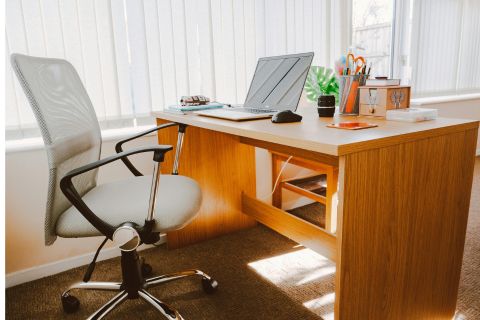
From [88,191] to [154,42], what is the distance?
95cm

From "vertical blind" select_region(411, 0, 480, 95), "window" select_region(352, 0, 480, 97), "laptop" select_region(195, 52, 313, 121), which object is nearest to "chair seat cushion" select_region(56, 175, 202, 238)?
"laptop" select_region(195, 52, 313, 121)

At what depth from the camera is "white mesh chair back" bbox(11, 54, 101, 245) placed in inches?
45.1

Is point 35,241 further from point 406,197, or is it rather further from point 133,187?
point 406,197

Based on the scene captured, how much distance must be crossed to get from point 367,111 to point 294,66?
39 centimetres

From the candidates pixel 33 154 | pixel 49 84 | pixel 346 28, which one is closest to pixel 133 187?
pixel 49 84

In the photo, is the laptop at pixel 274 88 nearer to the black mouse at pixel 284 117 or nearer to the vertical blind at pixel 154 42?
the black mouse at pixel 284 117

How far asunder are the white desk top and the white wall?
941mm

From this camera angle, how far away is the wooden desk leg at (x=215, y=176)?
2.09 meters

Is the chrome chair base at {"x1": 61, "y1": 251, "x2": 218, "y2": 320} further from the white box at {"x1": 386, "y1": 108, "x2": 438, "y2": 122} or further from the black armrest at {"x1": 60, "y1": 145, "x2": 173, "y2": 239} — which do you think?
the white box at {"x1": 386, "y1": 108, "x2": 438, "y2": 122}

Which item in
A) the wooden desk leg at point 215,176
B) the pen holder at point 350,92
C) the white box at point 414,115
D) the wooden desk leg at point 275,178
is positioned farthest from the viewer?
the wooden desk leg at point 275,178

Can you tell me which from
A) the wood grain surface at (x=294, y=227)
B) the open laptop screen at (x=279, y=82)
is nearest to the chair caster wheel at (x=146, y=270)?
the wood grain surface at (x=294, y=227)

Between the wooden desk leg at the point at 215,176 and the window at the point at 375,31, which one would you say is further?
the window at the point at 375,31

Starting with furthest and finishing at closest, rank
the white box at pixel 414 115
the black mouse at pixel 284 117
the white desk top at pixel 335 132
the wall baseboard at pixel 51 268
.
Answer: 1. the wall baseboard at pixel 51 268
2. the black mouse at pixel 284 117
3. the white box at pixel 414 115
4. the white desk top at pixel 335 132

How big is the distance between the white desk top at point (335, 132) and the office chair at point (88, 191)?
0.30 metres
